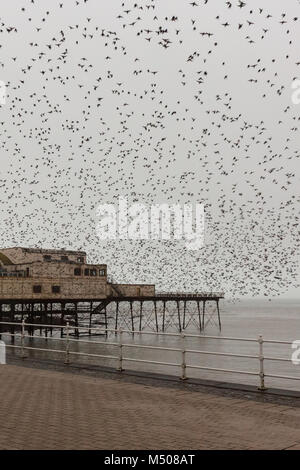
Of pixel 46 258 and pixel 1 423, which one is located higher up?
pixel 46 258

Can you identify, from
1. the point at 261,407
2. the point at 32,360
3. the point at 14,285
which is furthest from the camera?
the point at 14,285

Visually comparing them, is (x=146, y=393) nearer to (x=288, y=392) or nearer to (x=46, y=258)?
(x=288, y=392)

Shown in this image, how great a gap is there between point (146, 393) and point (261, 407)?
2.55 meters

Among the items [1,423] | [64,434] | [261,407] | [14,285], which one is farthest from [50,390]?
[14,285]

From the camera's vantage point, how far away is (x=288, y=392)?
10.9 metres

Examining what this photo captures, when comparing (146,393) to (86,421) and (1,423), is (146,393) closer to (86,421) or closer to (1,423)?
(86,421)

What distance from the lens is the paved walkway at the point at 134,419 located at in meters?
7.04

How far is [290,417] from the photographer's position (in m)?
8.65

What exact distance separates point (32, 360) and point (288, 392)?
27.6 feet

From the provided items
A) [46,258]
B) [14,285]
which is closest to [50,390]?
[14,285]

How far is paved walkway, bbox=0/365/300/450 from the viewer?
704 cm

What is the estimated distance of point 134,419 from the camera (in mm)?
8422

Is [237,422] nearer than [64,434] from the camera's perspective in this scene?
No
